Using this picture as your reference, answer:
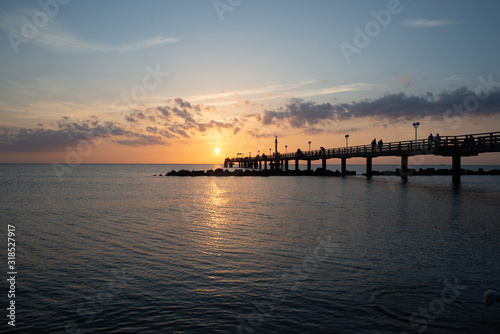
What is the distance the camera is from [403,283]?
24.3ft

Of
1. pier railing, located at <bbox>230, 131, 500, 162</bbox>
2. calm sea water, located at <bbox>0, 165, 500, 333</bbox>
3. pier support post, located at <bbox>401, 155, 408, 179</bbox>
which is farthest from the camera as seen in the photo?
pier support post, located at <bbox>401, 155, 408, 179</bbox>

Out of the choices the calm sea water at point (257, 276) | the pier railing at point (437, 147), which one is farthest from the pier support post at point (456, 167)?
the calm sea water at point (257, 276)

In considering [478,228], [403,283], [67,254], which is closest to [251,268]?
[403,283]

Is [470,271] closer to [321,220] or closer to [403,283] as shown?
[403,283]

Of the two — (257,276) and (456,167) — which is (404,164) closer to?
(456,167)

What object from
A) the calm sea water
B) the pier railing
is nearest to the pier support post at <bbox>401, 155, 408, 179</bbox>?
the pier railing

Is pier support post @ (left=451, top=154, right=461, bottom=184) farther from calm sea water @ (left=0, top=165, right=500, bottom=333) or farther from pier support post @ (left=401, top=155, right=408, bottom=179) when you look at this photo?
calm sea water @ (left=0, top=165, right=500, bottom=333)

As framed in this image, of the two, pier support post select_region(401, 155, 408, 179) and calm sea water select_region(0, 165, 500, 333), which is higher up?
pier support post select_region(401, 155, 408, 179)

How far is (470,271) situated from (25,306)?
→ 964 cm

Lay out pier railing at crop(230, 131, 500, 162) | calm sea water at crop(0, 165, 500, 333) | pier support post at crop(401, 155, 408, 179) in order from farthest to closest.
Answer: pier support post at crop(401, 155, 408, 179) < pier railing at crop(230, 131, 500, 162) < calm sea water at crop(0, 165, 500, 333)

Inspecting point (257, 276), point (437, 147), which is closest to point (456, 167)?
point (437, 147)

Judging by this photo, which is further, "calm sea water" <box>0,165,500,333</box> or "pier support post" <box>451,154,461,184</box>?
"pier support post" <box>451,154,461,184</box>

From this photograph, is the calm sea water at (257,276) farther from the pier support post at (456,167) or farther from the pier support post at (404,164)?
the pier support post at (404,164)

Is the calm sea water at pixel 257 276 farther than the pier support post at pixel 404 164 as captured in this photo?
No
